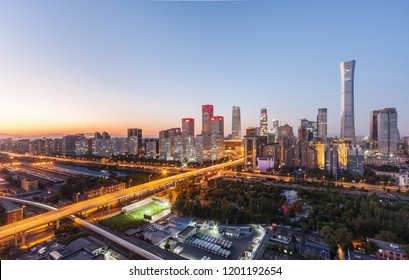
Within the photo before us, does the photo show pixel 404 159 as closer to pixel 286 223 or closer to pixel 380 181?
pixel 380 181

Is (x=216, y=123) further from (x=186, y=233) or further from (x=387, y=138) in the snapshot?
(x=186, y=233)

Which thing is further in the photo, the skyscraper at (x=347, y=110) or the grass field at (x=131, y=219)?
the skyscraper at (x=347, y=110)

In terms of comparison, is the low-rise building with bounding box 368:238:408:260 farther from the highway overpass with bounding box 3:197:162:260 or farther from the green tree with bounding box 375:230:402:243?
the highway overpass with bounding box 3:197:162:260

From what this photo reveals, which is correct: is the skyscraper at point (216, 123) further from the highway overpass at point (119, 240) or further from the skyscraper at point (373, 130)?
the highway overpass at point (119, 240)

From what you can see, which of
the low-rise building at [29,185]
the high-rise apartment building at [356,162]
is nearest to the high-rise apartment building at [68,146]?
the low-rise building at [29,185]

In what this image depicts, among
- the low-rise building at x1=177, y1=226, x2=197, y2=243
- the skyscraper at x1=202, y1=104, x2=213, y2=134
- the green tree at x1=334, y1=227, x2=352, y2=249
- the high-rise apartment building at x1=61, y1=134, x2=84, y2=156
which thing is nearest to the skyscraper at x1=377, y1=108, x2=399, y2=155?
the green tree at x1=334, y1=227, x2=352, y2=249

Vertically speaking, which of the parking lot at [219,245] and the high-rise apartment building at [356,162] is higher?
the high-rise apartment building at [356,162]

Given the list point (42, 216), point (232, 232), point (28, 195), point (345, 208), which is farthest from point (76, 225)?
point (345, 208)

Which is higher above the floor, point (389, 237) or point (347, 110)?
point (347, 110)

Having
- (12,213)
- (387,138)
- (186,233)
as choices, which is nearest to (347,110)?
(387,138)
